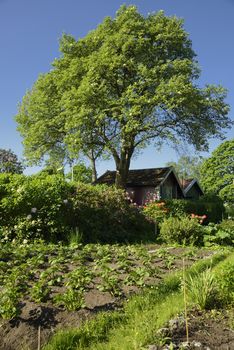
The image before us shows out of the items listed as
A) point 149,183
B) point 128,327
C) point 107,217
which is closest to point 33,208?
point 107,217

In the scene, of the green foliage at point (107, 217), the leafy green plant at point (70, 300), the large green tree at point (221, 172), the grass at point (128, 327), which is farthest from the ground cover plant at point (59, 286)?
the large green tree at point (221, 172)

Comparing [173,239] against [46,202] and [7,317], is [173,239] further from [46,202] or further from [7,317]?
[7,317]

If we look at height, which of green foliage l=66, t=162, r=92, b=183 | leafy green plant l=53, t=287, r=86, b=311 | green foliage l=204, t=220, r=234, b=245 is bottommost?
leafy green plant l=53, t=287, r=86, b=311

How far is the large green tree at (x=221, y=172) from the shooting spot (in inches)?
1810

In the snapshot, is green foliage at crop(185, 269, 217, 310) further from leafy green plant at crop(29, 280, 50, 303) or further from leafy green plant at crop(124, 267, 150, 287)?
leafy green plant at crop(29, 280, 50, 303)

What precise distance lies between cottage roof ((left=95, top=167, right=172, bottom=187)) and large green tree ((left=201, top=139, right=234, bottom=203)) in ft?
39.9

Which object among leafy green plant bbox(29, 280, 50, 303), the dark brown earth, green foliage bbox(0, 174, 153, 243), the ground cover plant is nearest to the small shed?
green foliage bbox(0, 174, 153, 243)

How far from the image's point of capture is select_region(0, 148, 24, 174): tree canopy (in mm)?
45188

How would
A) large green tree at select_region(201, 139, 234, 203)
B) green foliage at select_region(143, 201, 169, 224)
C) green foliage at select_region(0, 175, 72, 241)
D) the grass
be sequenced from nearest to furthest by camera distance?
the grass, green foliage at select_region(0, 175, 72, 241), green foliage at select_region(143, 201, 169, 224), large green tree at select_region(201, 139, 234, 203)

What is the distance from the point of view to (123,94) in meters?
27.4

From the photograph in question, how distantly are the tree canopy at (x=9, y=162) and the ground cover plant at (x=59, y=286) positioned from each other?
38650mm

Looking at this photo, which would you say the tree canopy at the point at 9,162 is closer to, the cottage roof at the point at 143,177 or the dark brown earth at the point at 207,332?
the cottage roof at the point at 143,177

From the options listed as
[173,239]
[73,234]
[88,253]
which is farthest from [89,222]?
[88,253]

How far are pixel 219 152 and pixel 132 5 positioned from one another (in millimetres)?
24422
